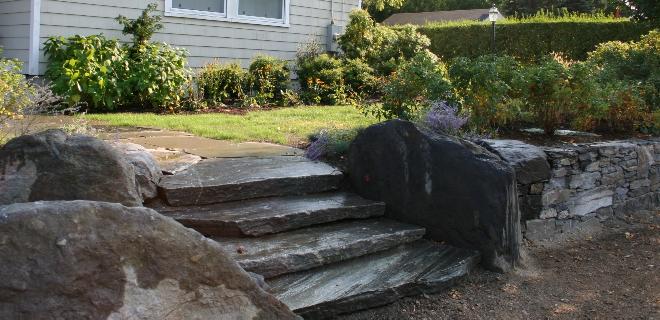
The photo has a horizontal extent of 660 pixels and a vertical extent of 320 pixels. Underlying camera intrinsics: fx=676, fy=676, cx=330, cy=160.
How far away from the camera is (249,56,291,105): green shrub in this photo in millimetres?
10797

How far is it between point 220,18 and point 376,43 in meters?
3.31

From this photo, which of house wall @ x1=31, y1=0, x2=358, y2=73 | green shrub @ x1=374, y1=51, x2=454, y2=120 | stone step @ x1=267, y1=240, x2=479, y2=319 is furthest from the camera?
house wall @ x1=31, y1=0, x2=358, y2=73

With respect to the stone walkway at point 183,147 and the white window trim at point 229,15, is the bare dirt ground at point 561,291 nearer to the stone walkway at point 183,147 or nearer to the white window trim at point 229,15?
the stone walkway at point 183,147

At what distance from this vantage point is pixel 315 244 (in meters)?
4.00

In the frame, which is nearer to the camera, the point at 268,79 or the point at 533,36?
the point at 268,79

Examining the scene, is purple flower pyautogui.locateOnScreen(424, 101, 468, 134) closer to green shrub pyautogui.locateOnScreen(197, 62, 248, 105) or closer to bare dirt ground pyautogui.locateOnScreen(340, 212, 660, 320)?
bare dirt ground pyautogui.locateOnScreen(340, 212, 660, 320)

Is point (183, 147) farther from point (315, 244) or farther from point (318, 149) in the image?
point (315, 244)

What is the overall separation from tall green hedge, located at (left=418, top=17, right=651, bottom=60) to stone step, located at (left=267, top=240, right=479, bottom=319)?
37.3 ft

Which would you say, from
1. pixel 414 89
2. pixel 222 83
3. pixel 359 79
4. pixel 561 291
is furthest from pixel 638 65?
pixel 222 83

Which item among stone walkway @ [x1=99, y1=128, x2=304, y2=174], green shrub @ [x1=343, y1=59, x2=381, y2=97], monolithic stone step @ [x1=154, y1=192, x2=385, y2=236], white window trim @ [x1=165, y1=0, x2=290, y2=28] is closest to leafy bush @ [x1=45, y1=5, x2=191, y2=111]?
white window trim @ [x1=165, y1=0, x2=290, y2=28]

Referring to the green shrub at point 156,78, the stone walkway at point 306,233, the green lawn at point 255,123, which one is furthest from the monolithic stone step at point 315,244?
the green shrub at point 156,78

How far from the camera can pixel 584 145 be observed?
578 cm

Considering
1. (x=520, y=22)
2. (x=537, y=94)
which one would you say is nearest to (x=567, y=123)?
(x=537, y=94)

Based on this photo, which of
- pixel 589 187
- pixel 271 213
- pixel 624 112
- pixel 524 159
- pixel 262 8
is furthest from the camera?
pixel 262 8
